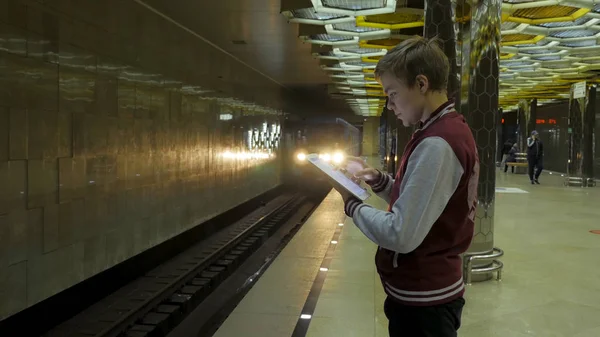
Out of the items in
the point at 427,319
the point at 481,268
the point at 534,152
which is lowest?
the point at 481,268

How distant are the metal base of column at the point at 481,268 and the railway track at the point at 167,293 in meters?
3.90

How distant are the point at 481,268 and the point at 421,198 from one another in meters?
4.32

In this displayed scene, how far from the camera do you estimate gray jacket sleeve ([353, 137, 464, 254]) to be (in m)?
1.49

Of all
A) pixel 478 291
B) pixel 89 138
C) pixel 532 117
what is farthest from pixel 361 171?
pixel 532 117

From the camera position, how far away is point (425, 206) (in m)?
1.49

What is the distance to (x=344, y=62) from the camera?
50.1 ft

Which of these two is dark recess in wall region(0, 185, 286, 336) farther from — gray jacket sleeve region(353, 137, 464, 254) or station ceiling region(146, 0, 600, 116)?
gray jacket sleeve region(353, 137, 464, 254)

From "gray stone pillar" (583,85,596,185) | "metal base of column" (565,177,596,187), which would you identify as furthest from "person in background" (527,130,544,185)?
"gray stone pillar" (583,85,596,185)

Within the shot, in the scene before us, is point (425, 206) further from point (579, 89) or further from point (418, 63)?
point (579, 89)

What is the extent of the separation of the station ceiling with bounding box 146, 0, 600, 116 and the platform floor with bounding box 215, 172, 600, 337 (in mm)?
3748

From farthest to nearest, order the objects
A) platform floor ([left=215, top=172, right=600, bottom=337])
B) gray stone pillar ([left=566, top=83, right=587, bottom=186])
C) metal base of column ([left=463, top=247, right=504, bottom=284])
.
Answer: gray stone pillar ([left=566, top=83, right=587, bottom=186]) < metal base of column ([left=463, top=247, right=504, bottom=284]) < platform floor ([left=215, top=172, right=600, bottom=337])

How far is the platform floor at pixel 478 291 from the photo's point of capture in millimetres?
4117

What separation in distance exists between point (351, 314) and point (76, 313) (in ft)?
14.0

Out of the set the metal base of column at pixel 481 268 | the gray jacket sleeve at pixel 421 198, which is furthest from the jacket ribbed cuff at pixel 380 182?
the metal base of column at pixel 481 268
